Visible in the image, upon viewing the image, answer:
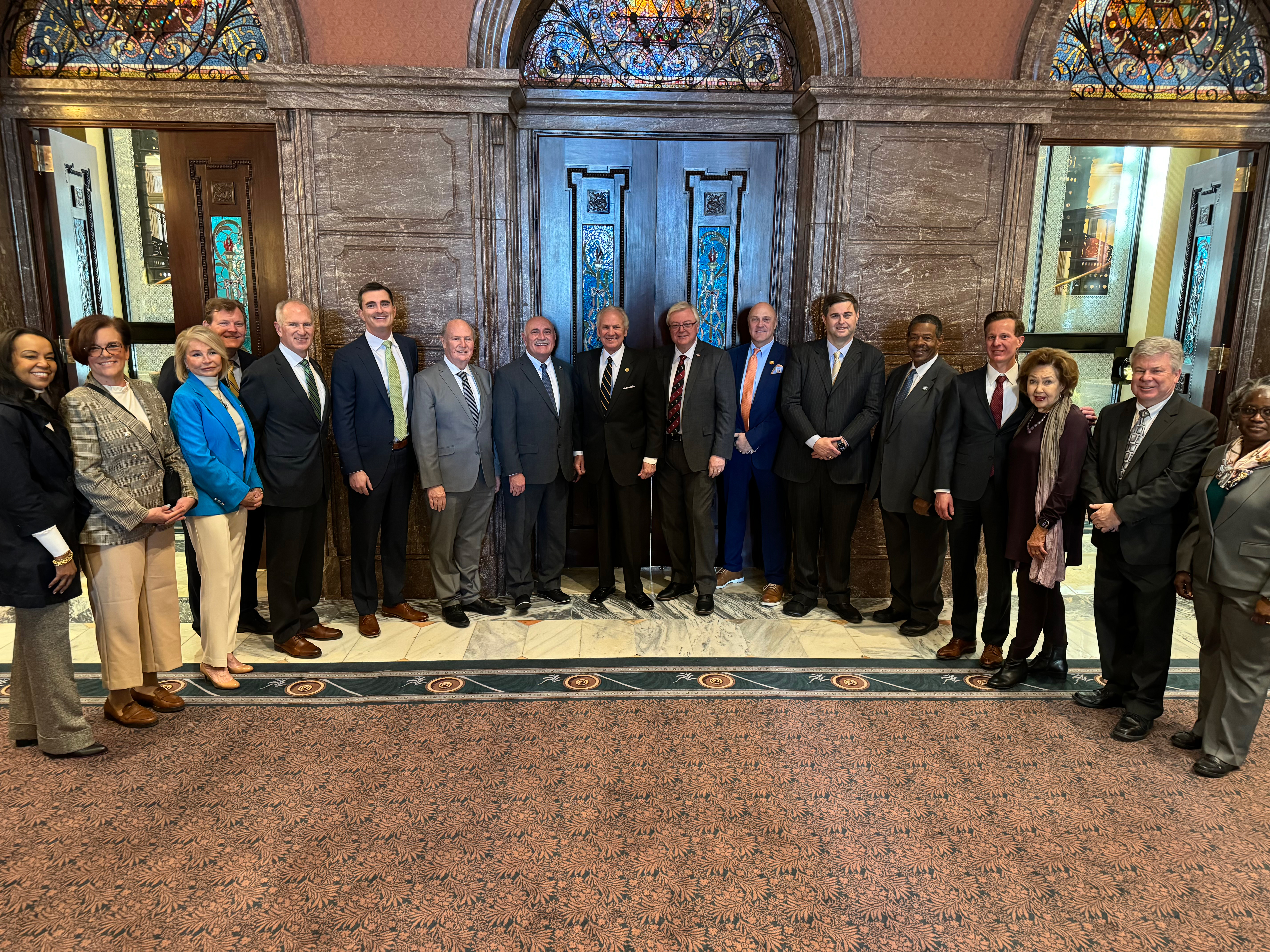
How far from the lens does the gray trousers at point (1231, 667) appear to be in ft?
9.29

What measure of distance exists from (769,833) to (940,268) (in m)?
3.48

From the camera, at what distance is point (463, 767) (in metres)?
2.96

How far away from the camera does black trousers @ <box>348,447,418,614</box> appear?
165 inches

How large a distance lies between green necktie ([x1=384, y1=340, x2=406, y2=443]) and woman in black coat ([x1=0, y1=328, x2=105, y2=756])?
1.47m

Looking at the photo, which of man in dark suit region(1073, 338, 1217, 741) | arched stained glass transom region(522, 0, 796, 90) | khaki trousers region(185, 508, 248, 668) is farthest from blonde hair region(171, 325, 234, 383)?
man in dark suit region(1073, 338, 1217, 741)

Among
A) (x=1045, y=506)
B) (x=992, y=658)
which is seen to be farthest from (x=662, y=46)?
(x=992, y=658)

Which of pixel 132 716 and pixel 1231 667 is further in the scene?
pixel 132 716

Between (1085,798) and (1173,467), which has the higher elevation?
(1173,467)

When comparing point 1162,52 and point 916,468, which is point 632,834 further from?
point 1162,52

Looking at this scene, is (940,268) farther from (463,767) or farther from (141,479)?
(141,479)

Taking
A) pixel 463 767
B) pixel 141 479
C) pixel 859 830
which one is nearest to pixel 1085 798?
pixel 859 830

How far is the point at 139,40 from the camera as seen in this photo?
4531 millimetres

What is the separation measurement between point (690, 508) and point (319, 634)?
209 cm

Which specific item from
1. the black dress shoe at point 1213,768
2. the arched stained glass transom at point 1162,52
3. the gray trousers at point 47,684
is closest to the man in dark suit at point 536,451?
the gray trousers at point 47,684
